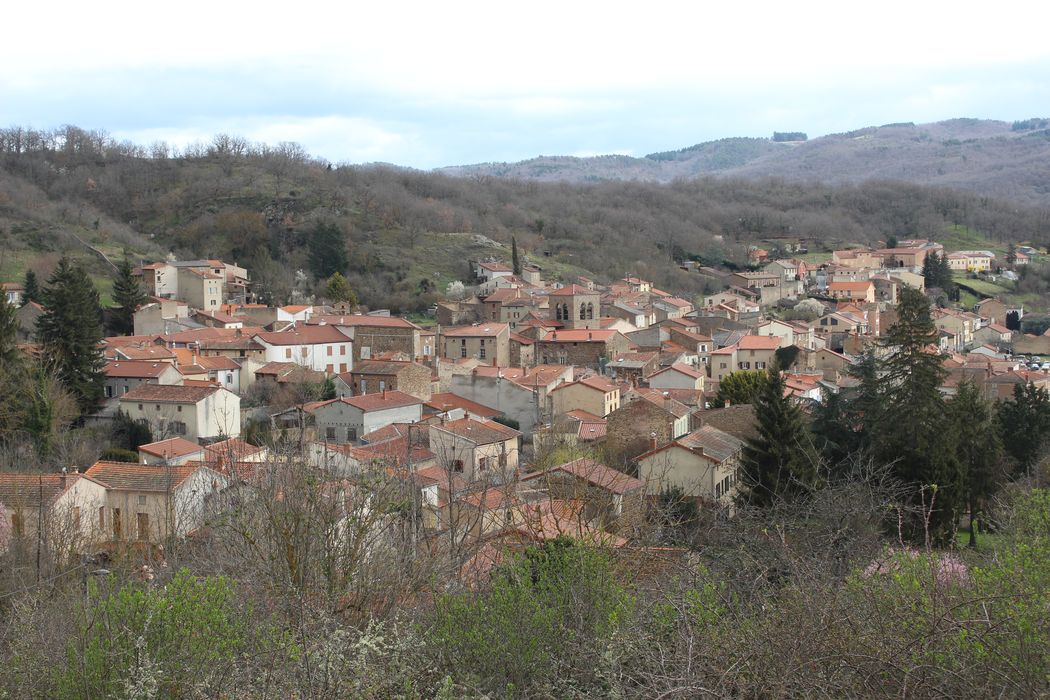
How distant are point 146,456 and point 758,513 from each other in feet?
46.2

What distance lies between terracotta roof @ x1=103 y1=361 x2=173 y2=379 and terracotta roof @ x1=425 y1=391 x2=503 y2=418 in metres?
8.03

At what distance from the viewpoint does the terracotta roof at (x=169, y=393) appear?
27.1m

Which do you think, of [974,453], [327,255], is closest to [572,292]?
[327,255]

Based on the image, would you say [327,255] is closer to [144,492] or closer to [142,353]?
[142,353]

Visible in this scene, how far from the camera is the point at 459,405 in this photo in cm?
3127

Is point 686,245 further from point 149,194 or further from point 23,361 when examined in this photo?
point 23,361

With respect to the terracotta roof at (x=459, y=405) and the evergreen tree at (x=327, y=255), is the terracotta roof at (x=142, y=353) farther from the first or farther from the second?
the evergreen tree at (x=327, y=255)

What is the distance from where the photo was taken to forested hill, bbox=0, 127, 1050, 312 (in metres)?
60.5

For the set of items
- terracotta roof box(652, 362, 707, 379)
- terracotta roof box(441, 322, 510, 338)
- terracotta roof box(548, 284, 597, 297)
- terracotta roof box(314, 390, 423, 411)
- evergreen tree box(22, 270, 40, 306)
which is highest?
evergreen tree box(22, 270, 40, 306)

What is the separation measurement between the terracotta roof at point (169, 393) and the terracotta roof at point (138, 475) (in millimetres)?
8406

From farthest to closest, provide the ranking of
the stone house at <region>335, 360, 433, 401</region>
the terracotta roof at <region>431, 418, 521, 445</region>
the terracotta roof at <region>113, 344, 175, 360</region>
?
the terracotta roof at <region>113, 344, 175, 360</region>
the stone house at <region>335, 360, 433, 401</region>
the terracotta roof at <region>431, 418, 521, 445</region>

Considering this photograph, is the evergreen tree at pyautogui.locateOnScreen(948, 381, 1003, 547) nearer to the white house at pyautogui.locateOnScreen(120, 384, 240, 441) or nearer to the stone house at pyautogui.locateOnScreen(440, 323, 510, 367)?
the white house at pyautogui.locateOnScreen(120, 384, 240, 441)

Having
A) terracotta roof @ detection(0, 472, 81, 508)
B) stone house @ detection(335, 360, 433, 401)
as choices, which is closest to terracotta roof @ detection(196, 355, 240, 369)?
stone house @ detection(335, 360, 433, 401)

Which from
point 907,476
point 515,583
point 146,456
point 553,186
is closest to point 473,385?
point 146,456
